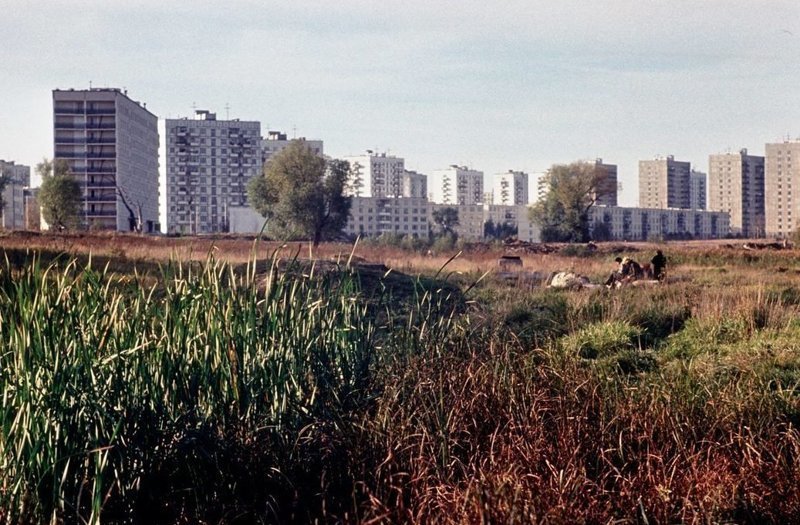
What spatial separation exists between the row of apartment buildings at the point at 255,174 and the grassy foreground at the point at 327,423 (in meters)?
53.0

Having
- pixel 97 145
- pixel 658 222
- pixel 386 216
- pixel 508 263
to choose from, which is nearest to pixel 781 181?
pixel 658 222

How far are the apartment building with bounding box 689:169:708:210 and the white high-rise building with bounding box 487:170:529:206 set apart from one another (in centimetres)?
2921

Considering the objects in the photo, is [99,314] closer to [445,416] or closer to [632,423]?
[445,416]

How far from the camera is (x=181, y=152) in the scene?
439 feet

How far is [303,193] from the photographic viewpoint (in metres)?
56.6

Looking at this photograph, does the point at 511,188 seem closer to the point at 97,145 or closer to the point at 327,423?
the point at 97,145

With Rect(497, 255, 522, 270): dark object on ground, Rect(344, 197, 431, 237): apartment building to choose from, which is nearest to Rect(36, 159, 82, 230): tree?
Rect(497, 255, 522, 270): dark object on ground

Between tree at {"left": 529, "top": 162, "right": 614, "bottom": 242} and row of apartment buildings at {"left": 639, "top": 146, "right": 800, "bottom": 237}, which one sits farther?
row of apartment buildings at {"left": 639, "top": 146, "right": 800, "bottom": 237}

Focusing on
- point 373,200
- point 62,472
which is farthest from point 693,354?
point 373,200

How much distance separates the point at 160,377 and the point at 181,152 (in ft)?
429

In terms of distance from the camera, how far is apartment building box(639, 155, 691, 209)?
166125 mm

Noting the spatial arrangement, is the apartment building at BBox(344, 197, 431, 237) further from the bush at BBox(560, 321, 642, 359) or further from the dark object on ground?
the bush at BBox(560, 321, 642, 359)

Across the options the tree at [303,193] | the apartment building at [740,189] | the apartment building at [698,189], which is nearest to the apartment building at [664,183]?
the apartment building at [740,189]

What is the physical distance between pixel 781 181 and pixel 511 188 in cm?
5329
